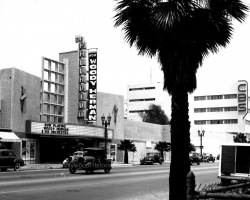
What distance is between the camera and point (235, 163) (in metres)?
19.6

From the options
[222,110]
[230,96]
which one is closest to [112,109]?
[230,96]

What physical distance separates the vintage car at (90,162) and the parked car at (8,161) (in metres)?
5.13

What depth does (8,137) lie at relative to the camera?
125 feet

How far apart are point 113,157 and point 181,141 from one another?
47.2 metres

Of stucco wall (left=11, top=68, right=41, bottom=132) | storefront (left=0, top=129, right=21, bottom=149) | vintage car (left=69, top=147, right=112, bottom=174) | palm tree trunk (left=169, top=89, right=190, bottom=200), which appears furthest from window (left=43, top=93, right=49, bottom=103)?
palm tree trunk (left=169, top=89, right=190, bottom=200)

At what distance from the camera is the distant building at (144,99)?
395 ft

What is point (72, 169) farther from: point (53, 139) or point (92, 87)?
point (92, 87)

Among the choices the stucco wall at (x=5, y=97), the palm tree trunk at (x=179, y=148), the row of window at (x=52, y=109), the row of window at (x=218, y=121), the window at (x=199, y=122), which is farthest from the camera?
the window at (x=199, y=122)

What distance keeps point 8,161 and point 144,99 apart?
93.2 meters

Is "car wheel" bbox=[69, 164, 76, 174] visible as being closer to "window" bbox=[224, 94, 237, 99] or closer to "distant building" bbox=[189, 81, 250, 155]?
Answer: "distant building" bbox=[189, 81, 250, 155]

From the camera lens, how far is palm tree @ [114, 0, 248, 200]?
10.6 metres

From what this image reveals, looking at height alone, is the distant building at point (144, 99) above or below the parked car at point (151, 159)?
above

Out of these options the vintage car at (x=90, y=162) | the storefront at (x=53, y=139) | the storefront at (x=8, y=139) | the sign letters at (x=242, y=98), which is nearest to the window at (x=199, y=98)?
the sign letters at (x=242, y=98)

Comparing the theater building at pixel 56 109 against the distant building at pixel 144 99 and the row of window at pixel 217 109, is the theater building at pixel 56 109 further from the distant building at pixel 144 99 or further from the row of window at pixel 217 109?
the distant building at pixel 144 99
